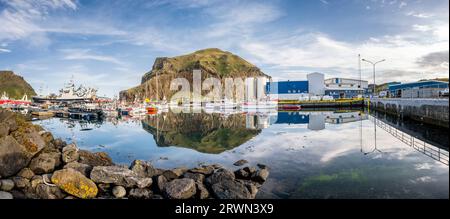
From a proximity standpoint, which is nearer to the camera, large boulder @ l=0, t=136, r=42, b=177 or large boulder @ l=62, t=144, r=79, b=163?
Result: large boulder @ l=0, t=136, r=42, b=177

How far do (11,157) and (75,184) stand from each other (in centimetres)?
319

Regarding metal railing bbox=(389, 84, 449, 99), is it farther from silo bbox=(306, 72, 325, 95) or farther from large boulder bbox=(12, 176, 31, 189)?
large boulder bbox=(12, 176, 31, 189)

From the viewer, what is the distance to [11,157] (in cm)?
1060

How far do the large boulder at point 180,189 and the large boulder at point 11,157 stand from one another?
594 cm

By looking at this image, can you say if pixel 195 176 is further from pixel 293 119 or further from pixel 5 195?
pixel 293 119

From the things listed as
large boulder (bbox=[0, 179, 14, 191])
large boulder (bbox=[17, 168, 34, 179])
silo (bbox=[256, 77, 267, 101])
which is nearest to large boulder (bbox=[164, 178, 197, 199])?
large boulder (bbox=[17, 168, 34, 179])

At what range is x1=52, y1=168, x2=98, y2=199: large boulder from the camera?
31.6 feet

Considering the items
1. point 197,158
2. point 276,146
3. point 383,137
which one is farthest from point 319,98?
point 197,158

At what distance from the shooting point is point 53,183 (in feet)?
32.6

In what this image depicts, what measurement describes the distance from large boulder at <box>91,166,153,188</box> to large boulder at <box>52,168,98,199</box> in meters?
0.47

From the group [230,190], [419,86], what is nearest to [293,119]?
[419,86]

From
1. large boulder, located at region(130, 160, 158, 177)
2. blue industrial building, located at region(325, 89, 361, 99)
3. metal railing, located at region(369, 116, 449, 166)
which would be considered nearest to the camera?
large boulder, located at region(130, 160, 158, 177)
